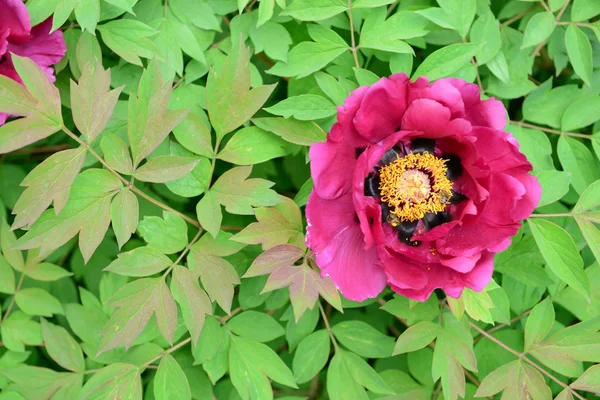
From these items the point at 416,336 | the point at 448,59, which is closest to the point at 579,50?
the point at 448,59

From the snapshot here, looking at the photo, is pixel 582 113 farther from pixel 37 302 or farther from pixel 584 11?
pixel 37 302

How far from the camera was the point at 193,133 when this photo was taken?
135cm

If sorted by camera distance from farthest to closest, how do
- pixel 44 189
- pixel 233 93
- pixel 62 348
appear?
pixel 62 348, pixel 233 93, pixel 44 189

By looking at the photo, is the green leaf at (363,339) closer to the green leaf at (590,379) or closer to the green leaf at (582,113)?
the green leaf at (590,379)

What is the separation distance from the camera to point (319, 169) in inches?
47.2

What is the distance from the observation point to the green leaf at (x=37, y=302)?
1.56 metres

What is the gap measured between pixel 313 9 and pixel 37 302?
1087 millimetres

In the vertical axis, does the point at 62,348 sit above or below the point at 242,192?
below

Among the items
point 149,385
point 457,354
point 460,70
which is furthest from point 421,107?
point 149,385

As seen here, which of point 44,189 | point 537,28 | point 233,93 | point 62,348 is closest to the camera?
point 44,189

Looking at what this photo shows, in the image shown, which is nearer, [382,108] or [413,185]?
[382,108]

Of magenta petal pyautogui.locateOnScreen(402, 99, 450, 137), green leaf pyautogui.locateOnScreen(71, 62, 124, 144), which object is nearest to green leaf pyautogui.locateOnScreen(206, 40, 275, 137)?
green leaf pyautogui.locateOnScreen(71, 62, 124, 144)

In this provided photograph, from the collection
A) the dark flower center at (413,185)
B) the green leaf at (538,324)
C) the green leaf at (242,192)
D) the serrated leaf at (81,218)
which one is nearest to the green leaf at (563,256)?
the green leaf at (538,324)

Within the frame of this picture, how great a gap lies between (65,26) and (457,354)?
131 cm
